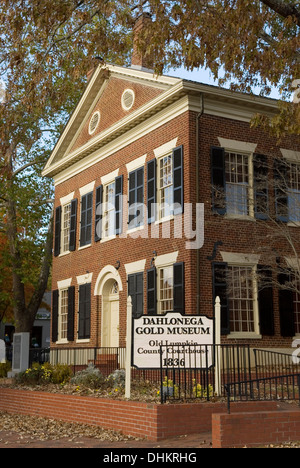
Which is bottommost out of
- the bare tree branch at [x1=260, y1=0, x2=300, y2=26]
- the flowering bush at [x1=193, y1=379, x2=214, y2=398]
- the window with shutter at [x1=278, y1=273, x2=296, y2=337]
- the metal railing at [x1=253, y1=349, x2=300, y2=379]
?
the flowering bush at [x1=193, y1=379, x2=214, y2=398]

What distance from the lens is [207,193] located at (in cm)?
1772

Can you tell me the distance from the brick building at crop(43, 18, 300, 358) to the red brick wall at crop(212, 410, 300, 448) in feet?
24.1

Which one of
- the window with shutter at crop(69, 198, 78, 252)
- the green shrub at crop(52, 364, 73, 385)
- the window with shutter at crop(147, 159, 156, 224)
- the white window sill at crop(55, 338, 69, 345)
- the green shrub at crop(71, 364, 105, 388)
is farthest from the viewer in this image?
the window with shutter at crop(69, 198, 78, 252)

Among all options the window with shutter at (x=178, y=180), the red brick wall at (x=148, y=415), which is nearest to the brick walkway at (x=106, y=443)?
the red brick wall at (x=148, y=415)

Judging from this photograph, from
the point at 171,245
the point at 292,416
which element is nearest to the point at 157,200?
the point at 171,245

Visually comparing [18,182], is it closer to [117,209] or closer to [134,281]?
[117,209]

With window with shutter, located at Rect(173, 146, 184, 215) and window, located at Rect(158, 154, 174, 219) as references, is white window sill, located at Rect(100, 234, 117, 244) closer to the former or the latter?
window, located at Rect(158, 154, 174, 219)

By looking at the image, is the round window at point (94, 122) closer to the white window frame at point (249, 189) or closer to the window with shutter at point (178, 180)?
the window with shutter at point (178, 180)

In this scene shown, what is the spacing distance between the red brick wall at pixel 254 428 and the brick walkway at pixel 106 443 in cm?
55

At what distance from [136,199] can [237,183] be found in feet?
12.2

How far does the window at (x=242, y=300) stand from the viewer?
689 inches

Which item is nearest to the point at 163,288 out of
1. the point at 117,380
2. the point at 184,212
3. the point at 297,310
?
the point at 184,212

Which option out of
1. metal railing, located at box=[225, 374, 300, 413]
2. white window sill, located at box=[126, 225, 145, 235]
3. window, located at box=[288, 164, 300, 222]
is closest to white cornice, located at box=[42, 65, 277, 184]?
window, located at box=[288, 164, 300, 222]

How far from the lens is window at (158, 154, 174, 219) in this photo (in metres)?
18.7
